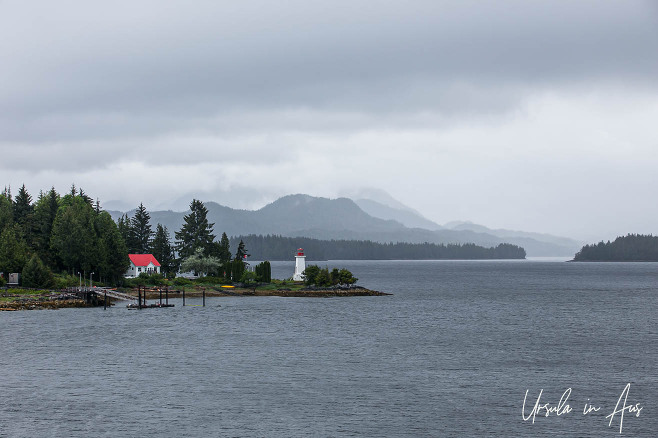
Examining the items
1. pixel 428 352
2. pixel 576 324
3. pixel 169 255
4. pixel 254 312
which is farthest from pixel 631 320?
pixel 169 255

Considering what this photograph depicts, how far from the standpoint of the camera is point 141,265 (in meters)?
159

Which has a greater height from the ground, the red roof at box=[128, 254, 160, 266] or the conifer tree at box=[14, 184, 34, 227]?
the conifer tree at box=[14, 184, 34, 227]

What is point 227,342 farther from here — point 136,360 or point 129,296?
point 129,296

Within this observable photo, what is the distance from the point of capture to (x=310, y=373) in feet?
187

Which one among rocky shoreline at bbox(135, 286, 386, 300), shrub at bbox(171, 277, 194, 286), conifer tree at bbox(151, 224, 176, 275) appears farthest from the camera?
conifer tree at bbox(151, 224, 176, 275)

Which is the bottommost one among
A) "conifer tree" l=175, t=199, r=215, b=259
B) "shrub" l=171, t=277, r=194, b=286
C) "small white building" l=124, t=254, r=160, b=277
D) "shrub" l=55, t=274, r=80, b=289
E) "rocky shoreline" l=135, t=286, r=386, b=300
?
"rocky shoreline" l=135, t=286, r=386, b=300

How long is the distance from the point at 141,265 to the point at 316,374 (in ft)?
368

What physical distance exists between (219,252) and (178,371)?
116271 mm

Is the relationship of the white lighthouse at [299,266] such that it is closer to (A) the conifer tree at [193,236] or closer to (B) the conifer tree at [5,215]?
(A) the conifer tree at [193,236]

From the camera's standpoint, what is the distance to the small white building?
158 m

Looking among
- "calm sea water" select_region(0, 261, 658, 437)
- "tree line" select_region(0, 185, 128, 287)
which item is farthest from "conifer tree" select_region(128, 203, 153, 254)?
"calm sea water" select_region(0, 261, 658, 437)

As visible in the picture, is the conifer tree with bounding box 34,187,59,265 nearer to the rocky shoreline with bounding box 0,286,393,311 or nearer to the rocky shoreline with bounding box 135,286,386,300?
the rocky shoreline with bounding box 0,286,393,311

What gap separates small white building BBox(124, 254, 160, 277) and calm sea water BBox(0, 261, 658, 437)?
169ft

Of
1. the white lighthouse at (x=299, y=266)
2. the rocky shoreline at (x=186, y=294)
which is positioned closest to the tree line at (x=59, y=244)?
the rocky shoreline at (x=186, y=294)
